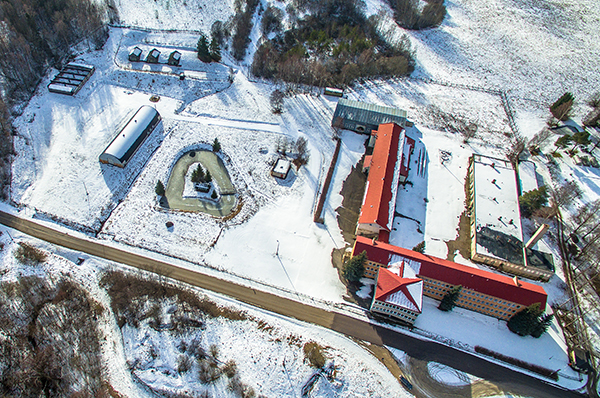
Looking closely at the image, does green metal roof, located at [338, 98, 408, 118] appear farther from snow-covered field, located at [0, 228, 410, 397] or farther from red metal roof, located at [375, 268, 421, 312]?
snow-covered field, located at [0, 228, 410, 397]

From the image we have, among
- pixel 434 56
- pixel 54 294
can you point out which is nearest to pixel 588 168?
pixel 434 56

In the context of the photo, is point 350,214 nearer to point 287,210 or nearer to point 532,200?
point 287,210

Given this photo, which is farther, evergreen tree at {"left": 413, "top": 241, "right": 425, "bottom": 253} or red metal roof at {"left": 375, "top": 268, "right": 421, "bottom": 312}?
evergreen tree at {"left": 413, "top": 241, "right": 425, "bottom": 253}

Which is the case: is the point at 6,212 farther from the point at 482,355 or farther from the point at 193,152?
the point at 482,355

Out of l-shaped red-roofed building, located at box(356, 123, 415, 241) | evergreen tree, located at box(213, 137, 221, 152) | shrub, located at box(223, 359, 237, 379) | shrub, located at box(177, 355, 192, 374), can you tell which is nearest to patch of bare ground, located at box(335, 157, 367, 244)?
l-shaped red-roofed building, located at box(356, 123, 415, 241)

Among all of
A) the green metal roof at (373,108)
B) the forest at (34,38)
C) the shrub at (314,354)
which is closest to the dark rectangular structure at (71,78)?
the forest at (34,38)

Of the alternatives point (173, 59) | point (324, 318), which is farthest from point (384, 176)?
point (173, 59)
